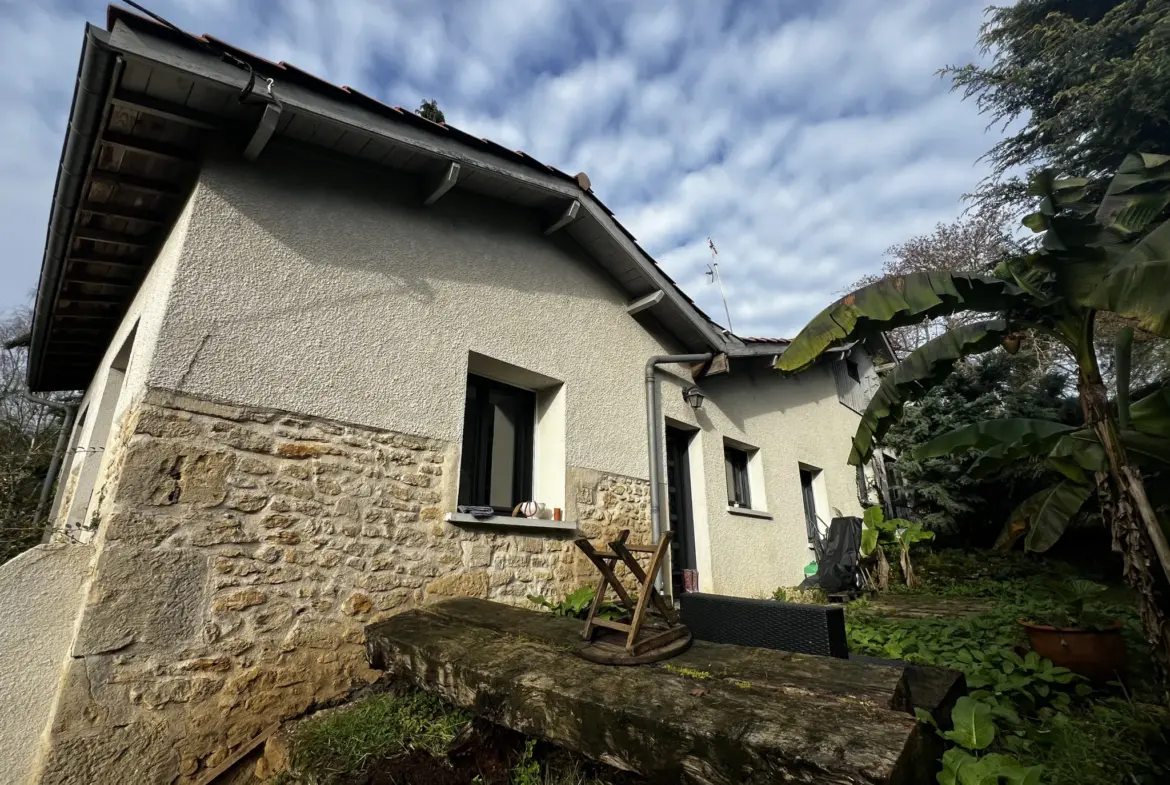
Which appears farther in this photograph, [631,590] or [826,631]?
[631,590]

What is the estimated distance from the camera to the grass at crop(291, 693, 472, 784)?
9.00ft

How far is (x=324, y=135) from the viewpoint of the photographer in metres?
4.15

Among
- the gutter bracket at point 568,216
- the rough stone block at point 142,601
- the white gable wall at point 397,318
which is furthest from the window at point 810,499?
the rough stone block at point 142,601

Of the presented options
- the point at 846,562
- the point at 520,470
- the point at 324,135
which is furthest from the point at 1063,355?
the point at 324,135

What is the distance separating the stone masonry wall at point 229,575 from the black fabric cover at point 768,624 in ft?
6.24

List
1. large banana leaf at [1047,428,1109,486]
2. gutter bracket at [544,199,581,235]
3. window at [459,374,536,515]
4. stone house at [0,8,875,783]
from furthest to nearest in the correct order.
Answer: gutter bracket at [544,199,581,235]
window at [459,374,536,515]
large banana leaf at [1047,428,1109,486]
stone house at [0,8,875,783]

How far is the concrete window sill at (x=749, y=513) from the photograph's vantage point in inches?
296

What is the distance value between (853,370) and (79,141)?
525 inches

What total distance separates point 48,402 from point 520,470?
8.17 metres

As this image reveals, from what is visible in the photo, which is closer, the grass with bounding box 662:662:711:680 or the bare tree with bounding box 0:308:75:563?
the grass with bounding box 662:662:711:680

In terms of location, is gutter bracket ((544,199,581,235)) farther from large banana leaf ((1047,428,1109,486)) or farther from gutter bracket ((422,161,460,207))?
large banana leaf ((1047,428,1109,486))

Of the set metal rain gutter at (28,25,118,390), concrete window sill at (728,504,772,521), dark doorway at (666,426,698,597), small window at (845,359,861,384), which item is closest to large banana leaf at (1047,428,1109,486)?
dark doorway at (666,426,698,597)

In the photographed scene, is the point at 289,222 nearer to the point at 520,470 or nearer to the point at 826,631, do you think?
the point at 520,470

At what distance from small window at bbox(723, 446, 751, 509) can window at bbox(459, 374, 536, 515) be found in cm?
380
